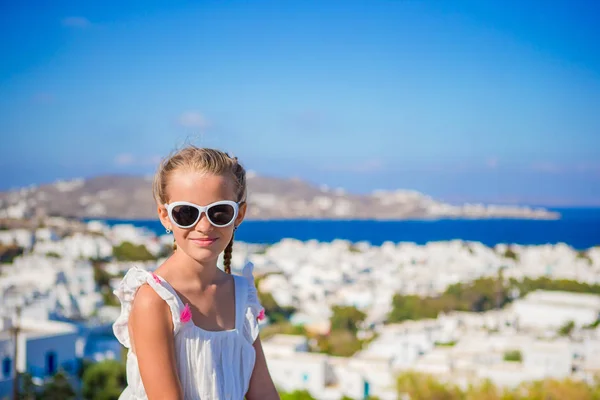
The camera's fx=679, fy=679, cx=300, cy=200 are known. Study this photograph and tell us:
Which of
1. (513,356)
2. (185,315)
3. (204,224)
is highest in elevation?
(204,224)

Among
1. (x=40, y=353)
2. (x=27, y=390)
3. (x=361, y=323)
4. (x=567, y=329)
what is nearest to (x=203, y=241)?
(x=27, y=390)

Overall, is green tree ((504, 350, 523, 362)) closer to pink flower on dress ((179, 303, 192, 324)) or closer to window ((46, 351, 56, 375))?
window ((46, 351, 56, 375))

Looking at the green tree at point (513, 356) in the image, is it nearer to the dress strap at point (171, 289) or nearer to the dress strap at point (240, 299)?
the dress strap at point (240, 299)

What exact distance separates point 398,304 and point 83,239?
723 inches

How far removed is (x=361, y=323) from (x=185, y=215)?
50.2ft

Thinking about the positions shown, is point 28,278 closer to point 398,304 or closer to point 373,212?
point 398,304

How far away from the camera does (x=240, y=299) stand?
39.4 inches

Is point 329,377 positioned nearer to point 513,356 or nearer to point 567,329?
point 513,356

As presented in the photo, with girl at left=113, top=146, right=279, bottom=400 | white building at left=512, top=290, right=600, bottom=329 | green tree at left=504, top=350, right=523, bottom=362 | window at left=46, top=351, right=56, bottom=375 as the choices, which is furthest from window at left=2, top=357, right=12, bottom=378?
white building at left=512, top=290, right=600, bottom=329

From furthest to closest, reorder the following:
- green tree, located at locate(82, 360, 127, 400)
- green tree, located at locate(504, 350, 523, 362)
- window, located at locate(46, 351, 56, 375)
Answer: green tree, located at locate(504, 350, 523, 362) < window, located at locate(46, 351, 56, 375) < green tree, located at locate(82, 360, 127, 400)

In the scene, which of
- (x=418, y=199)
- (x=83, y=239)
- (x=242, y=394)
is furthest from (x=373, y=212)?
(x=242, y=394)

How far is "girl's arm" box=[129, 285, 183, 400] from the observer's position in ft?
2.83

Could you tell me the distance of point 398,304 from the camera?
1764 centimetres

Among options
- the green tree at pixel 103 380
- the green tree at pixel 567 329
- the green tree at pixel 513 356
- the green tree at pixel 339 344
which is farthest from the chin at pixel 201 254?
the green tree at pixel 567 329
